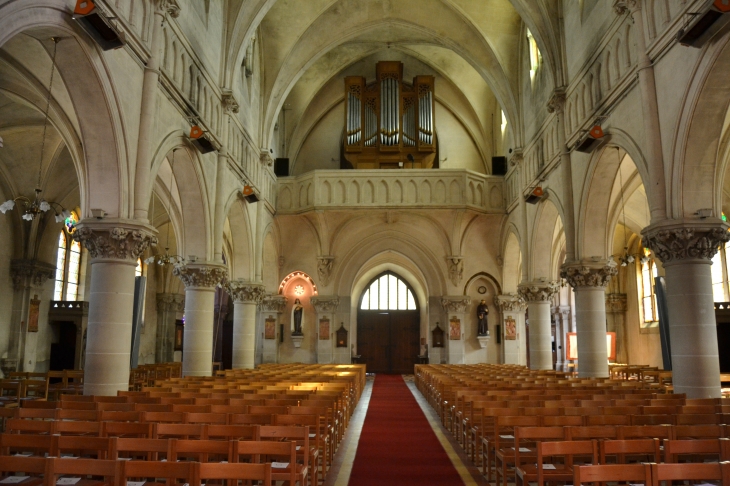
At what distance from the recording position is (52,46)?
407 inches

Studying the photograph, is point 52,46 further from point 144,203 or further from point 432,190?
point 432,190

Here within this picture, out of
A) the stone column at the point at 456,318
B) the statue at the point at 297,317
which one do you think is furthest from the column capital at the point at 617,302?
the statue at the point at 297,317

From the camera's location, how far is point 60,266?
2292 cm

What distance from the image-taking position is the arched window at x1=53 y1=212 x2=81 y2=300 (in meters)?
22.8

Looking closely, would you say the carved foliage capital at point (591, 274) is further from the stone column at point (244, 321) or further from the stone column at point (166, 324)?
the stone column at point (166, 324)


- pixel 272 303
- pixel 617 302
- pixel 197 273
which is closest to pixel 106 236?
pixel 197 273

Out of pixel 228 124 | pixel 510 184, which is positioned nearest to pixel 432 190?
pixel 510 184

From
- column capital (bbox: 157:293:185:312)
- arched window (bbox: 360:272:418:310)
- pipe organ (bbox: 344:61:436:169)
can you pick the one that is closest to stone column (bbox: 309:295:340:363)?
pipe organ (bbox: 344:61:436:169)

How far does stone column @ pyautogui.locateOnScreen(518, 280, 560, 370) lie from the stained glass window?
55.9 feet

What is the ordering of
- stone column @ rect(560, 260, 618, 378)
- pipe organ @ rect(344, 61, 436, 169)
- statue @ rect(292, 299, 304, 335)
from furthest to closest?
statue @ rect(292, 299, 304, 335) → pipe organ @ rect(344, 61, 436, 169) → stone column @ rect(560, 260, 618, 378)

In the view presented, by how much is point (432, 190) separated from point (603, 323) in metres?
11.1

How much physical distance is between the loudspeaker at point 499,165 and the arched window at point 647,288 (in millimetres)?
6971

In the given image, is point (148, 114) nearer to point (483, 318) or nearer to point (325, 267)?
point (325, 267)

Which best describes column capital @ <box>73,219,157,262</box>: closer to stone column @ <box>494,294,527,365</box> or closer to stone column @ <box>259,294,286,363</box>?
stone column @ <box>259,294,286,363</box>
